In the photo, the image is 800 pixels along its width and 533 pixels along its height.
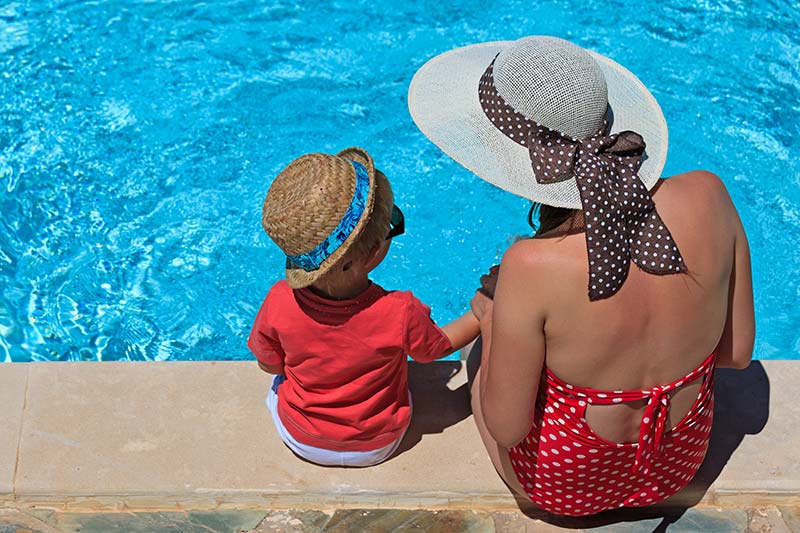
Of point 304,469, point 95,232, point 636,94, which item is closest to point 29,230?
point 95,232

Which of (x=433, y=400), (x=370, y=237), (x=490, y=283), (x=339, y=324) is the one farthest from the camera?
(x=433, y=400)

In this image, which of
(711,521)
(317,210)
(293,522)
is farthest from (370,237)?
(711,521)

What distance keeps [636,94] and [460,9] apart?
3.66m

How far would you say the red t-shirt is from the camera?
2721mm

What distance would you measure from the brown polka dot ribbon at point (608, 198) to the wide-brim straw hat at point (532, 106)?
39 mm

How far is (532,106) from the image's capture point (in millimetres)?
2326

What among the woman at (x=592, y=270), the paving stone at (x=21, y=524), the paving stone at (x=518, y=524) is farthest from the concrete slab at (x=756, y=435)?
the paving stone at (x=21, y=524)

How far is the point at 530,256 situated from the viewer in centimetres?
233

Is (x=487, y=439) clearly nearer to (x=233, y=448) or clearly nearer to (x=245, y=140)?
(x=233, y=448)

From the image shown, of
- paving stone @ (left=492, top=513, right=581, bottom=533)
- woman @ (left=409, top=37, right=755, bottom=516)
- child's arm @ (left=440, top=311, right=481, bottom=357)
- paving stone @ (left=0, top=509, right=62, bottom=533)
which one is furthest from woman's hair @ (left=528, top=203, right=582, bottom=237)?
paving stone @ (left=0, top=509, right=62, bottom=533)

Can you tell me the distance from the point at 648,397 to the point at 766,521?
2.57 ft

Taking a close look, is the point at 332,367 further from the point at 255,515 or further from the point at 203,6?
the point at 203,6

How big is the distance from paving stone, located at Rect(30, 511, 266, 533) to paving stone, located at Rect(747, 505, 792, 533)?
1501 millimetres

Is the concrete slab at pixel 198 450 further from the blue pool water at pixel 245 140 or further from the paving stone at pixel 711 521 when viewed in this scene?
the blue pool water at pixel 245 140
